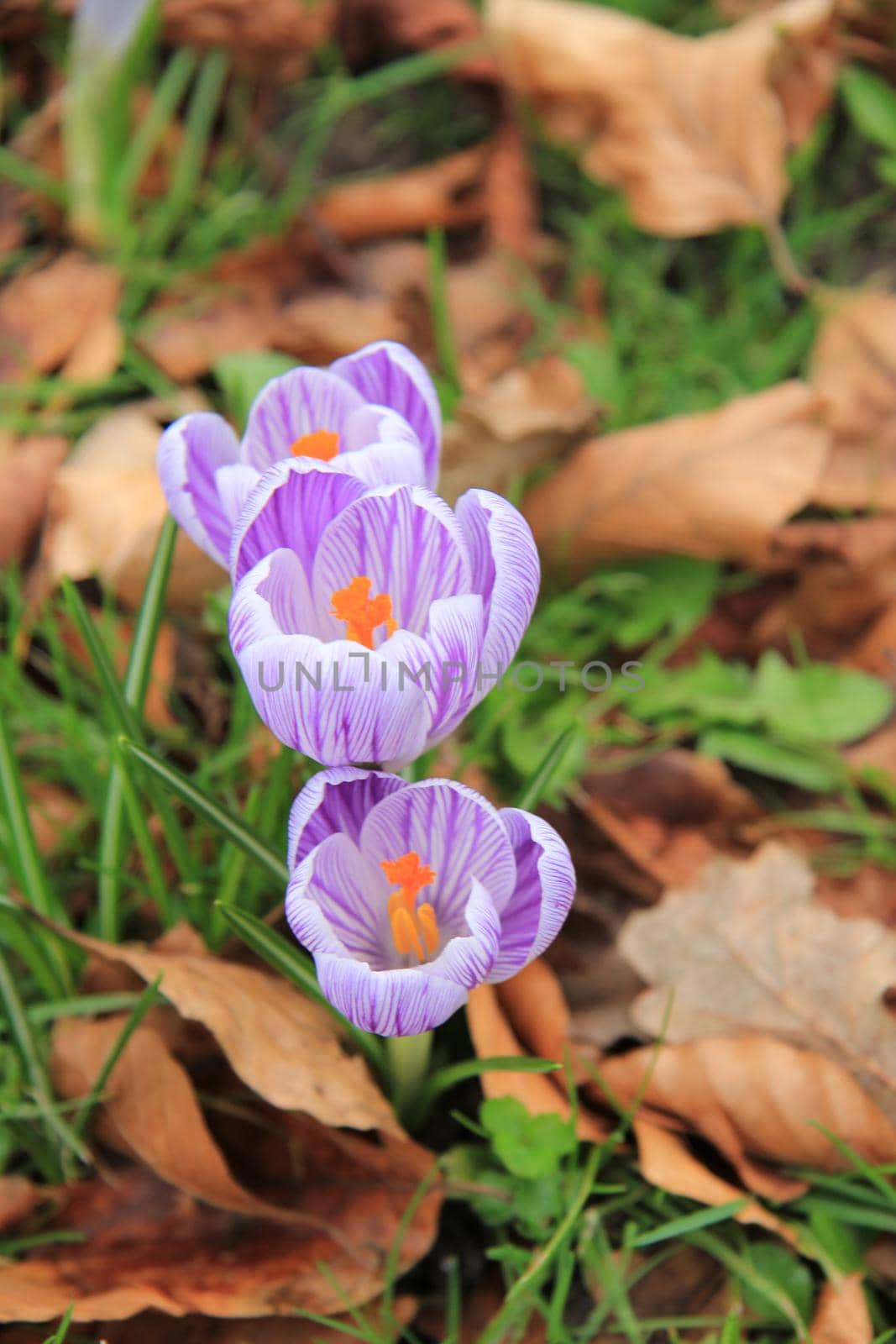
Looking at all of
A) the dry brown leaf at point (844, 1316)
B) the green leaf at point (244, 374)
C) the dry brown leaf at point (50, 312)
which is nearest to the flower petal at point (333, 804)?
the dry brown leaf at point (844, 1316)

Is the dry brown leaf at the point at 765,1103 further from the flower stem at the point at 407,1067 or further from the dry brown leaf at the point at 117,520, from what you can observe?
the dry brown leaf at the point at 117,520

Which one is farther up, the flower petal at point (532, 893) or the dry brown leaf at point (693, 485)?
the flower petal at point (532, 893)

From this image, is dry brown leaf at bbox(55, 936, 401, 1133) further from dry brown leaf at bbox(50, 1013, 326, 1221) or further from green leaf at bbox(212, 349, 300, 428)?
green leaf at bbox(212, 349, 300, 428)

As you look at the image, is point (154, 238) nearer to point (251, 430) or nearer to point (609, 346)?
point (609, 346)

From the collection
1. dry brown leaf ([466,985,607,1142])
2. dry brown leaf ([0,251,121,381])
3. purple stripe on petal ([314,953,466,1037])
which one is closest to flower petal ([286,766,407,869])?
purple stripe on petal ([314,953,466,1037])

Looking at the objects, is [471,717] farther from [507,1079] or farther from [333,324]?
[333,324]
